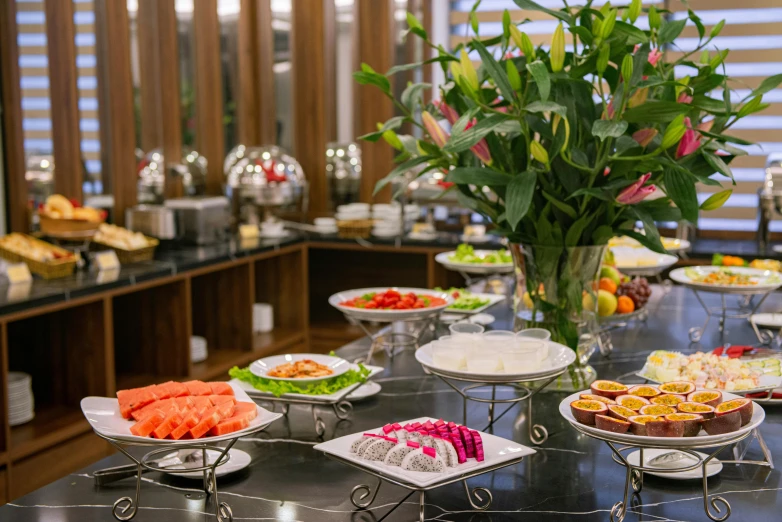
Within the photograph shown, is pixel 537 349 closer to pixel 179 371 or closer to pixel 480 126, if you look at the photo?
pixel 480 126

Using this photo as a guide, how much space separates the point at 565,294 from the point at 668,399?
1.60 feet

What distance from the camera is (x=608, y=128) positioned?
1518mm

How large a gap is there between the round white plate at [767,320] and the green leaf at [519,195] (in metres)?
1.14

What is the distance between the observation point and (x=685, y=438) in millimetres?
1216

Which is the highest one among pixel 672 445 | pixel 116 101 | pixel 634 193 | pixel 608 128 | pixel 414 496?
pixel 116 101

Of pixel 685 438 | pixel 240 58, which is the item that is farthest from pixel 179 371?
pixel 685 438

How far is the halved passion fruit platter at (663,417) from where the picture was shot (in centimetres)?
124

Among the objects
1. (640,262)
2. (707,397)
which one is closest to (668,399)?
(707,397)

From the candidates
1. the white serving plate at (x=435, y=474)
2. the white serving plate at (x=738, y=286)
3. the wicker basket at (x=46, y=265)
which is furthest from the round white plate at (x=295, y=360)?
the wicker basket at (x=46, y=265)

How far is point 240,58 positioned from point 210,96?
39 centimetres

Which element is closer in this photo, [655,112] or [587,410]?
[587,410]

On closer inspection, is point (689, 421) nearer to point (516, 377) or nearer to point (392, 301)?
point (516, 377)

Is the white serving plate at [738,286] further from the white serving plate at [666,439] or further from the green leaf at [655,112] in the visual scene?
the white serving plate at [666,439]

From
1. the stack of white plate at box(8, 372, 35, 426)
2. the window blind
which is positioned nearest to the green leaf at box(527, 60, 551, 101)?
the stack of white plate at box(8, 372, 35, 426)
